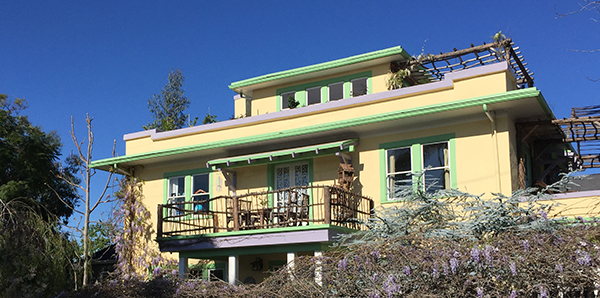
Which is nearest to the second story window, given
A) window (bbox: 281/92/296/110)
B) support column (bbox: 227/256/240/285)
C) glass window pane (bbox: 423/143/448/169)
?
window (bbox: 281/92/296/110)

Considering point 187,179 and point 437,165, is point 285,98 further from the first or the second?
point 437,165

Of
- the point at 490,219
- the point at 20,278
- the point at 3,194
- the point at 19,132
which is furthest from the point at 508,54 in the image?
the point at 19,132

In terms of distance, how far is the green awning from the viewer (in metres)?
15.8

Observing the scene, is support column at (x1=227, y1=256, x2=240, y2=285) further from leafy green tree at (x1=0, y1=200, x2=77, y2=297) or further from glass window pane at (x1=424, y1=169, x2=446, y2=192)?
glass window pane at (x1=424, y1=169, x2=446, y2=192)

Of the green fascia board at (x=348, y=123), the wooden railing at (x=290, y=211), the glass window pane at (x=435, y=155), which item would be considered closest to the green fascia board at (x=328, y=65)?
the green fascia board at (x=348, y=123)

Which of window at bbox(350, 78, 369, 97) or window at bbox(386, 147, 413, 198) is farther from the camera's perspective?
window at bbox(350, 78, 369, 97)

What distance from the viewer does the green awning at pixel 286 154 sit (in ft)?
51.8

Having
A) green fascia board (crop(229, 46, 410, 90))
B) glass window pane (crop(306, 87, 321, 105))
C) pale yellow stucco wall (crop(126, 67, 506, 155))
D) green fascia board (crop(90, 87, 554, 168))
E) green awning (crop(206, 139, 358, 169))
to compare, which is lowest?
green awning (crop(206, 139, 358, 169))

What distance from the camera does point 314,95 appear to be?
20719 mm

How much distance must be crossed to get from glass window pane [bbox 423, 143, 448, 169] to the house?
0.03 meters

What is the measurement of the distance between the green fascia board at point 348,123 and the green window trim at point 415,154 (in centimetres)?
84

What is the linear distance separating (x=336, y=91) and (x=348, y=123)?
4651mm

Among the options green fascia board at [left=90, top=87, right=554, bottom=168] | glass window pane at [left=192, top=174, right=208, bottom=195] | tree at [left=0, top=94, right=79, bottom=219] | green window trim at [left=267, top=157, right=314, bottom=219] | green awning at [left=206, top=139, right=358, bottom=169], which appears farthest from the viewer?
tree at [left=0, top=94, right=79, bottom=219]

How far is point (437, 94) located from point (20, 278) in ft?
33.2
